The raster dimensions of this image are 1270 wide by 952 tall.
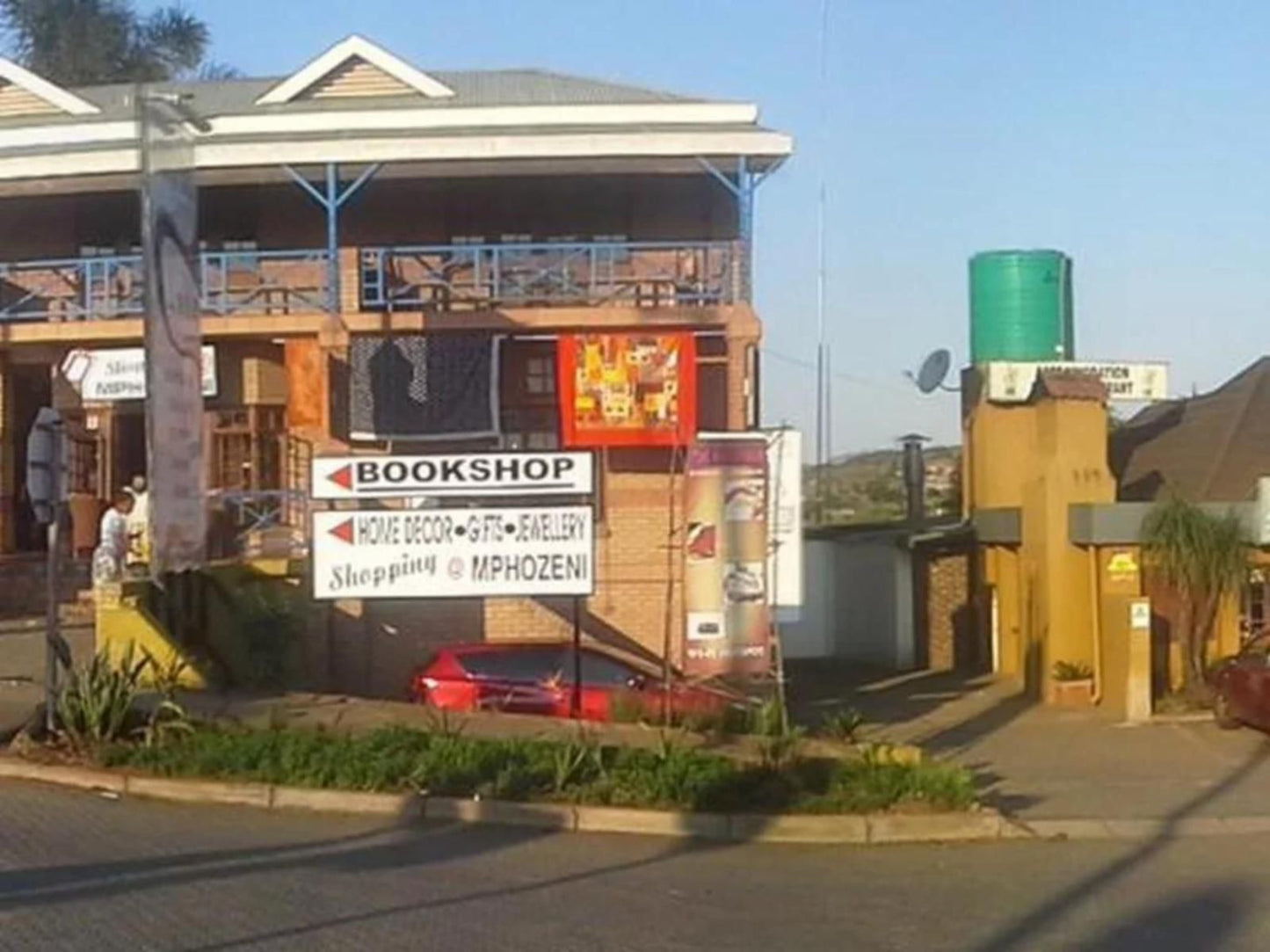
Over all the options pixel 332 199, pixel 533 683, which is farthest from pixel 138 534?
pixel 533 683

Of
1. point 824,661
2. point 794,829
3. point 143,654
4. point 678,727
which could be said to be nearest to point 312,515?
point 143,654

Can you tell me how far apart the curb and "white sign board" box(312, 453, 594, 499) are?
4.55 m

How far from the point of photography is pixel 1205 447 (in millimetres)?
34656

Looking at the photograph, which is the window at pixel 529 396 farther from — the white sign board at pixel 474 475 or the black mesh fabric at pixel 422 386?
the white sign board at pixel 474 475

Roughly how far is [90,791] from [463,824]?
2850 millimetres

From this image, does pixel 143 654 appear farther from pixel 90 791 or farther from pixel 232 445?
pixel 232 445

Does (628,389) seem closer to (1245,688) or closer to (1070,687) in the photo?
(1070,687)

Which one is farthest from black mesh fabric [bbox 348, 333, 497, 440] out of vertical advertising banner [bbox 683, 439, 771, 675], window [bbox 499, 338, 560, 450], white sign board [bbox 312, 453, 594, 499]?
white sign board [bbox 312, 453, 594, 499]

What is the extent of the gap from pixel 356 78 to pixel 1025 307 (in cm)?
1101

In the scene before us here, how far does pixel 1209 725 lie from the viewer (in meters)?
26.7

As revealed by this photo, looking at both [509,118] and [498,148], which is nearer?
[498,148]

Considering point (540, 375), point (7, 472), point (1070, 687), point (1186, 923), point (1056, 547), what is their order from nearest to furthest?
point (1186, 923)
point (1070, 687)
point (540, 375)
point (1056, 547)
point (7, 472)

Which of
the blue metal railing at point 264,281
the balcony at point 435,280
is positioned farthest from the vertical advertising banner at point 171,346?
the blue metal railing at point 264,281

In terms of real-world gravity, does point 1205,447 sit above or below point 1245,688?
above
